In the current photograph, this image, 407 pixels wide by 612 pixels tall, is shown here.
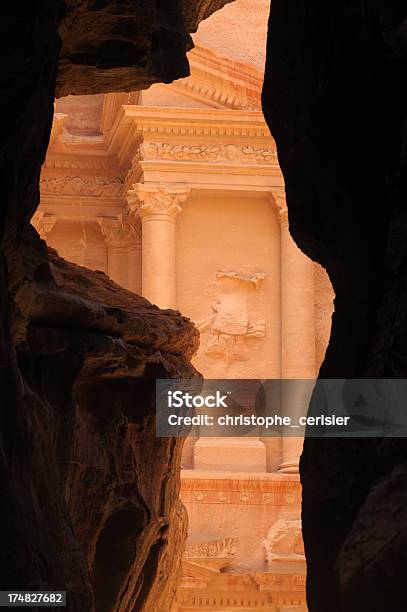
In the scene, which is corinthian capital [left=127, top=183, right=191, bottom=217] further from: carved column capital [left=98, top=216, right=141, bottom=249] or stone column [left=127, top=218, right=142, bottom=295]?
carved column capital [left=98, top=216, right=141, bottom=249]

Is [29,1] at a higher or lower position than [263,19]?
lower

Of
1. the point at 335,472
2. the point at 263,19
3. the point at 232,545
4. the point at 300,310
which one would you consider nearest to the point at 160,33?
the point at 335,472

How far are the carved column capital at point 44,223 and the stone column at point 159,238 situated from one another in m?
1.88

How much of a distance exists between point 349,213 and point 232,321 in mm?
16312

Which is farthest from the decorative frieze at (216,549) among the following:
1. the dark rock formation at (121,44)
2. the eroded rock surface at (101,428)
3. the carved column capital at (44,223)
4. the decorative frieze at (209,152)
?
the dark rock formation at (121,44)

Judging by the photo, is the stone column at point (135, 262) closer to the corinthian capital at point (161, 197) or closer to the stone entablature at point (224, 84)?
the corinthian capital at point (161, 197)

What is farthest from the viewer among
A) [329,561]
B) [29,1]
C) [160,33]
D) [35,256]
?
[160,33]

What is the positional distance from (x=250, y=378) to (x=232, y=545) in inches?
123

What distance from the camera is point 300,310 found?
24.2 meters

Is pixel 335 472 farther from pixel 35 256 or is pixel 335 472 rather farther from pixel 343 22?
pixel 35 256

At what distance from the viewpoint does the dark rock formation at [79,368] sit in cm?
791

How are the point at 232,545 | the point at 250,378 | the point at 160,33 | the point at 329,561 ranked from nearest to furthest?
the point at 329,561 → the point at 160,33 → the point at 232,545 → the point at 250,378

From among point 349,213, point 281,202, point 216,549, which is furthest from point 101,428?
point 281,202

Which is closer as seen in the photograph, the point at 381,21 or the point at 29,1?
the point at 381,21
